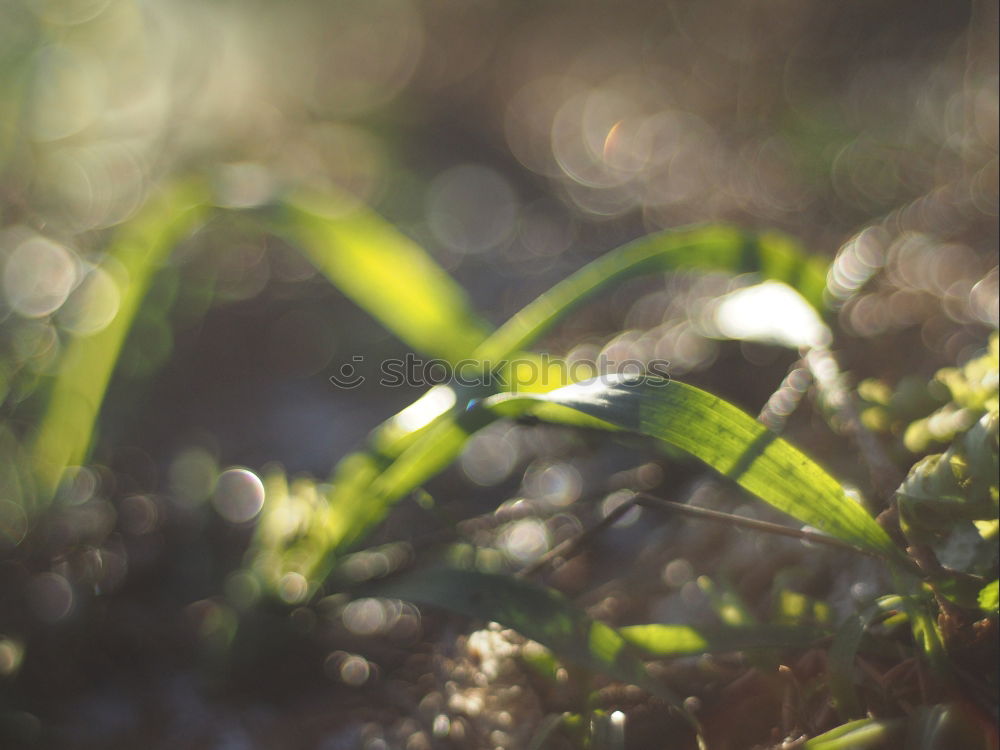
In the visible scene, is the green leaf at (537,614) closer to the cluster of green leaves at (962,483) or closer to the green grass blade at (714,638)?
the green grass blade at (714,638)

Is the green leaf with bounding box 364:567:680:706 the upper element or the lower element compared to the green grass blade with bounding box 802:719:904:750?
upper

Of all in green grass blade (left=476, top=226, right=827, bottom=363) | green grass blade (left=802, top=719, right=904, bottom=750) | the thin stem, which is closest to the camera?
green grass blade (left=802, top=719, right=904, bottom=750)

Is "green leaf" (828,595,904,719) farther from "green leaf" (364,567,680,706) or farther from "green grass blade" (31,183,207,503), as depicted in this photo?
"green grass blade" (31,183,207,503)

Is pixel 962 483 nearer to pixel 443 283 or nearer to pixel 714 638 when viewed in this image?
pixel 714 638

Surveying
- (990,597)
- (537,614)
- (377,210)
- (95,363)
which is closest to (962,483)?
(990,597)

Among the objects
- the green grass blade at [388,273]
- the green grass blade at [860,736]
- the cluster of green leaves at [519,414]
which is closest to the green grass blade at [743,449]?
the cluster of green leaves at [519,414]

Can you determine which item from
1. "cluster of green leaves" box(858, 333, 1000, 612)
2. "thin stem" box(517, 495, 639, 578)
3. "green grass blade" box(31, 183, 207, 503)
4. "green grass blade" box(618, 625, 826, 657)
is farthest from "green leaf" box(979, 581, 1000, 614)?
"green grass blade" box(31, 183, 207, 503)
